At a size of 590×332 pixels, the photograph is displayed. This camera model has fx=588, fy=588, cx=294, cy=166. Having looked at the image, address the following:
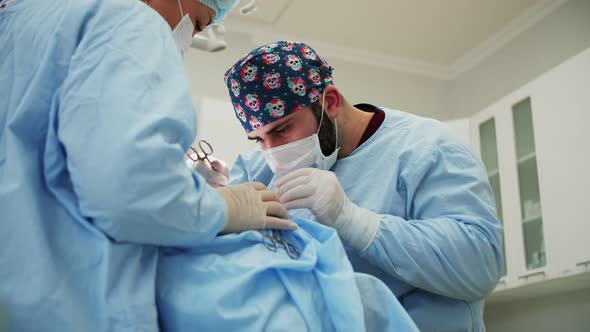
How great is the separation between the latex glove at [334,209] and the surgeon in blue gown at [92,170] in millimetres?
475

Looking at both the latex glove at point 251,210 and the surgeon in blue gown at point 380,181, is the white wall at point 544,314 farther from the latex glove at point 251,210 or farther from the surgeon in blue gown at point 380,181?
the latex glove at point 251,210

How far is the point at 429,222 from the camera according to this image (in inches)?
54.4

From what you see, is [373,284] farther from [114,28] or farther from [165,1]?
[165,1]

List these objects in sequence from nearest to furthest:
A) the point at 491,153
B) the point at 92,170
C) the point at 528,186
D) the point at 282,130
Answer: the point at 92,170
the point at 282,130
the point at 528,186
the point at 491,153

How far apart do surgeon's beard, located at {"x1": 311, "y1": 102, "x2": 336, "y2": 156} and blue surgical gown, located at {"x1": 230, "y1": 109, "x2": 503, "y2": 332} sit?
0.07 metres


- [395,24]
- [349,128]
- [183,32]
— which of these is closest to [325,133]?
[349,128]

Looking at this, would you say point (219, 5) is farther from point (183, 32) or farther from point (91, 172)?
point (91, 172)

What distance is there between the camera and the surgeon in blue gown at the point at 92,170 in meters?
0.76

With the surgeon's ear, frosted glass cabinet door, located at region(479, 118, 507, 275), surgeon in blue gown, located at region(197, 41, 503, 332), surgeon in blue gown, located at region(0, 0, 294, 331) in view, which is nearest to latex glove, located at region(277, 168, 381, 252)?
surgeon in blue gown, located at region(197, 41, 503, 332)

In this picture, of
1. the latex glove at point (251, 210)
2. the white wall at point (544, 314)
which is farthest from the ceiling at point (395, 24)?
the latex glove at point (251, 210)

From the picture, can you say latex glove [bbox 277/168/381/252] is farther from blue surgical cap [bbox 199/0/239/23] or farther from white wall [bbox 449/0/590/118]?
white wall [bbox 449/0/590/118]

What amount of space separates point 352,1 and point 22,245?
315cm

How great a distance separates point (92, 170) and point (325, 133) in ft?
3.29

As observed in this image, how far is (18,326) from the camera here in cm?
75
